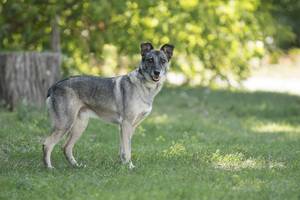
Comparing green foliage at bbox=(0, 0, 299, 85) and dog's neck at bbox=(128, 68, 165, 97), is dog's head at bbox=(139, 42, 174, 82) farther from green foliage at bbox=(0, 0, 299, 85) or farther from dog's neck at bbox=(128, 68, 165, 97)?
green foliage at bbox=(0, 0, 299, 85)

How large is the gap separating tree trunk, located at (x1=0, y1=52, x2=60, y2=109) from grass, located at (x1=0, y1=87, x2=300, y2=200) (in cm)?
44

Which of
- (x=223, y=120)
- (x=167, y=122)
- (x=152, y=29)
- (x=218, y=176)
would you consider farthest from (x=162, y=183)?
(x=152, y=29)

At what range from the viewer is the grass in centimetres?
724

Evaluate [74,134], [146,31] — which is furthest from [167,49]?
[146,31]

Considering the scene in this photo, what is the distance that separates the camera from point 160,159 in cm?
913

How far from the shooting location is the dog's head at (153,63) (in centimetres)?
891

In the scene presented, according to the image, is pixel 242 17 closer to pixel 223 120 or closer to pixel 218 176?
pixel 223 120

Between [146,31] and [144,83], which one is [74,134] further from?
[146,31]

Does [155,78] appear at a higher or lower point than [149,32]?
higher

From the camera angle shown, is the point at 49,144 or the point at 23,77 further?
the point at 23,77

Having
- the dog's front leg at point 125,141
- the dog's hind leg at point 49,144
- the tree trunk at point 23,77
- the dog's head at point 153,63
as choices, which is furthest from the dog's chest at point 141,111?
the tree trunk at point 23,77

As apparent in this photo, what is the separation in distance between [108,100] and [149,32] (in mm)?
8619

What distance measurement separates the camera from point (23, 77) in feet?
45.2

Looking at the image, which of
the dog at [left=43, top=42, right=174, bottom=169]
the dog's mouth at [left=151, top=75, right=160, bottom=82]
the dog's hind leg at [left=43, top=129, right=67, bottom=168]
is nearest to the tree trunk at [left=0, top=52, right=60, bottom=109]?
the dog at [left=43, top=42, right=174, bottom=169]
